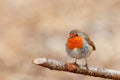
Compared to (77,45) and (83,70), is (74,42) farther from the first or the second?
(83,70)

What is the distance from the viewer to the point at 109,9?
6.95 metres

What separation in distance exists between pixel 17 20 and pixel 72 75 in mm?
1401

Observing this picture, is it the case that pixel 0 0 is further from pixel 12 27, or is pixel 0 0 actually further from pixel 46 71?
pixel 46 71

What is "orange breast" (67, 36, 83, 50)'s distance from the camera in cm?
309

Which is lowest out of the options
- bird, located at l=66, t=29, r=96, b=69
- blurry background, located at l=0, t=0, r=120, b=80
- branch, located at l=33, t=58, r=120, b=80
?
branch, located at l=33, t=58, r=120, b=80

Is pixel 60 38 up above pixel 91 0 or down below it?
below

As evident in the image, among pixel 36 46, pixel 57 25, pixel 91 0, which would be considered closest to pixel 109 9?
pixel 91 0

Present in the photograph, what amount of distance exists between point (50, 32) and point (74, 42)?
3442mm

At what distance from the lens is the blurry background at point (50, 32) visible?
590 centimetres

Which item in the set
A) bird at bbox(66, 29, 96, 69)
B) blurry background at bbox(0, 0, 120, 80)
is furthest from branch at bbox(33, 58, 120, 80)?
blurry background at bbox(0, 0, 120, 80)

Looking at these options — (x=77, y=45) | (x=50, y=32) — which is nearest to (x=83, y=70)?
(x=77, y=45)

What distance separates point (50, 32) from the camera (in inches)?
257

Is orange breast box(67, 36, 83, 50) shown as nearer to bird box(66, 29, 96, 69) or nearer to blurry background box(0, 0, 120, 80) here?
bird box(66, 29, 96, 69)

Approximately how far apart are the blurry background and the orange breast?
241 cm
